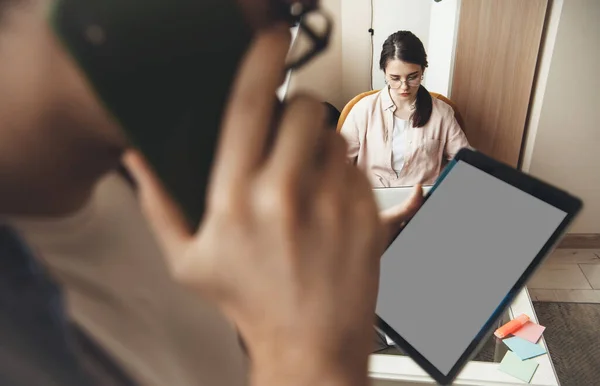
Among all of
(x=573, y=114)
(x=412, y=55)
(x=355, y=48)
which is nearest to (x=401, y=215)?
(x=412, y=55)

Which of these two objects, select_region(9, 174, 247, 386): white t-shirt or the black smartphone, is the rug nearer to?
select_region(9, 174, 247, 386): white t-shirt

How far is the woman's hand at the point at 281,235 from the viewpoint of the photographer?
0.16 meters

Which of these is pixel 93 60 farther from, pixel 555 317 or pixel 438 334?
pixel 555 317

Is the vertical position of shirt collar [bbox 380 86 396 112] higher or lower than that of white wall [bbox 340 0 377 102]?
lower

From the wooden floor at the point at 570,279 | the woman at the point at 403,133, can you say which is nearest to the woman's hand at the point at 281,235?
the woman at the point at 403,133

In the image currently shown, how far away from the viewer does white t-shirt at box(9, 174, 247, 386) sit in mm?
280

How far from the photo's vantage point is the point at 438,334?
34cm

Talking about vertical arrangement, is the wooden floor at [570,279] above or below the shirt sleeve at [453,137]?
below

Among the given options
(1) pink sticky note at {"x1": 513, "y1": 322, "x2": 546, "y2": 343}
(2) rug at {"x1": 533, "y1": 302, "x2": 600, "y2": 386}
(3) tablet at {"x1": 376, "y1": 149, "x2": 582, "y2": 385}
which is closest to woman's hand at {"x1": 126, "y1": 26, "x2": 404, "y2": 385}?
(3) tablet at {"x1": 376, "y1": 149, "x2": 582, "y2": 385}

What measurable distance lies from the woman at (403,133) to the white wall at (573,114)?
0.37m

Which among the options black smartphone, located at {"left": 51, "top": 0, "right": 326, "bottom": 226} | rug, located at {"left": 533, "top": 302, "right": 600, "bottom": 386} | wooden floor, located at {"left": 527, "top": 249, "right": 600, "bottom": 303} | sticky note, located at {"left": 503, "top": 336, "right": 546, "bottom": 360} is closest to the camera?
black smartphone, located at {"left": 51, "top": 0, "right": 326, "bottom": 226}

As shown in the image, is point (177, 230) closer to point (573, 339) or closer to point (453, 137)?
point (453, 137)

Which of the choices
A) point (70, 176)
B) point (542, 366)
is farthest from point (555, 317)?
point (70, 176)

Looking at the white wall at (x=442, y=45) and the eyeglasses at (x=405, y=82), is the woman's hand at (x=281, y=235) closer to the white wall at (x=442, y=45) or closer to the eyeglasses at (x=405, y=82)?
the eyeglasses at (x=405, y=82)
